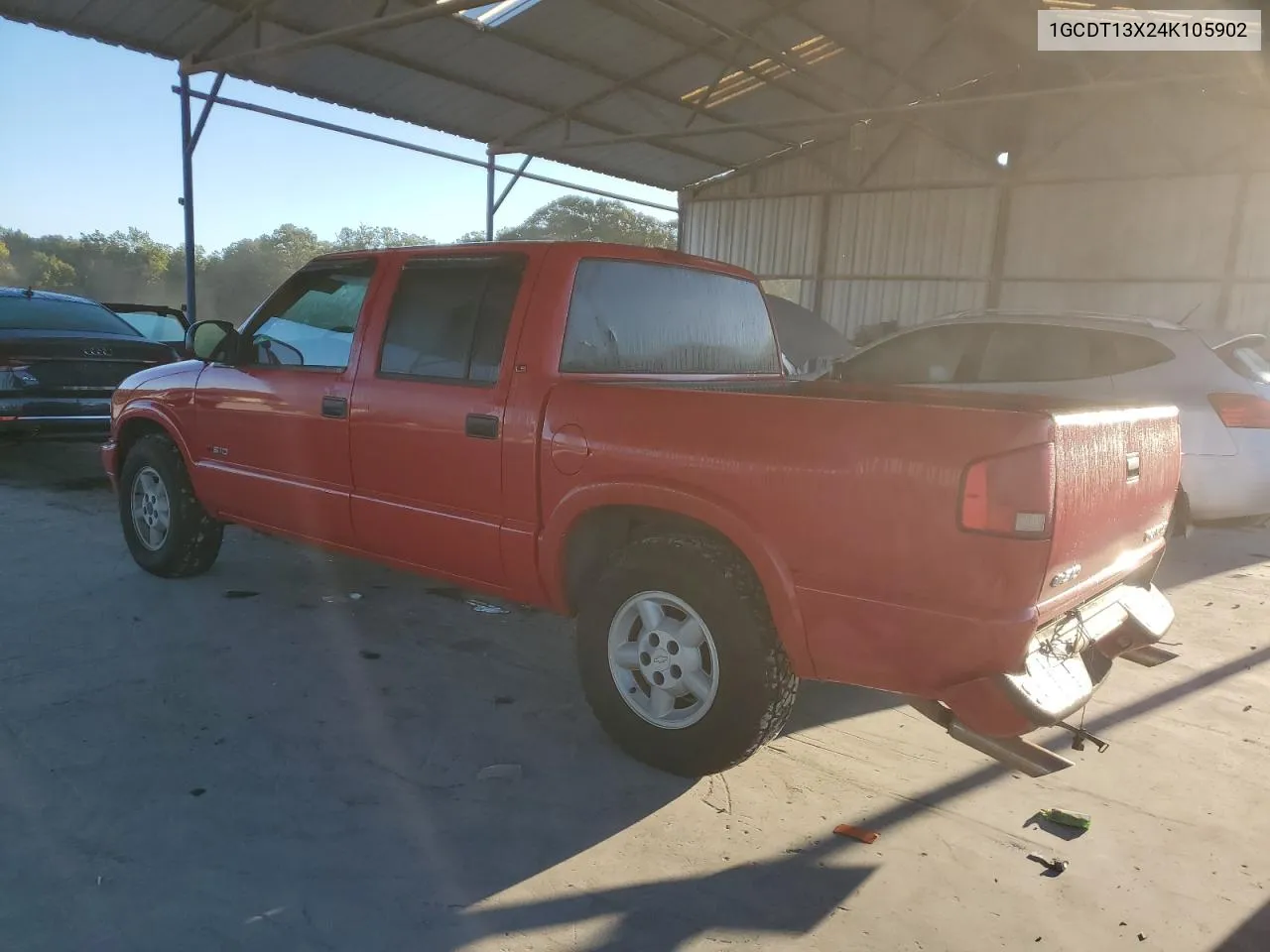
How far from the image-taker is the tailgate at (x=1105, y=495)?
2203mm

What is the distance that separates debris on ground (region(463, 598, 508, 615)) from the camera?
4.58 m

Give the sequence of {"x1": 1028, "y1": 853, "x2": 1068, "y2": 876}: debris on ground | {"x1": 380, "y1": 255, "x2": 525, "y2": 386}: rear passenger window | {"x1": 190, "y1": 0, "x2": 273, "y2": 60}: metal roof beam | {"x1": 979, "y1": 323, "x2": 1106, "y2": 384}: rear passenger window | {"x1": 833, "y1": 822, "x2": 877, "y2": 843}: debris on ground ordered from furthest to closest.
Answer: {"x1": 190, "y1": 0, "x2": 273, "y2": 60}: metal roof beam < {"x1": 979, "y1": 323, "x2": 1106, "y2": 384}: rear passenger window < {"x1": 380, "y1": 255, "x2": 525, "y2": 386}: rear passenger window < {"x1": 833, "y1": 822, "x2": 877, "y2": 843}: debris on ground < {"x1": 1028, "y1": 853, "x2": 1068, "y2": 876}: debris on ground

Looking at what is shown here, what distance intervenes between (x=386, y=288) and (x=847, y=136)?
17733mm

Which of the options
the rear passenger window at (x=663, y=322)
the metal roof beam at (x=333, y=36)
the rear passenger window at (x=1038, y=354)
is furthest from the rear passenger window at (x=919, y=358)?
the metal roof beam at (x=333, y=36)

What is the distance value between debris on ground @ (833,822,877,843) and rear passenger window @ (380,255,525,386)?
1.98 metres

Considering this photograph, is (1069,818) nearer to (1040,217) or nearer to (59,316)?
(59,316)

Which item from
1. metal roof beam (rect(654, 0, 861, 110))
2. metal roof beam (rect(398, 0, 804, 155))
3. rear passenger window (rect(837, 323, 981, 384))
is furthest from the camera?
metal roof beam (rect(398, 0, 804, 155))

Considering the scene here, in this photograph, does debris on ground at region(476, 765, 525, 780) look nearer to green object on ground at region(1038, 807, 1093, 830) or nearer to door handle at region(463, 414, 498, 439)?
door handle at region(463, 414, 498, 439)

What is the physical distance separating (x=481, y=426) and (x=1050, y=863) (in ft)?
7.77

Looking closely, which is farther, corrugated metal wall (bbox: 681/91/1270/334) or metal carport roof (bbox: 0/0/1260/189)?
corrugated metal wall (bbox: 681/91/1270/334)

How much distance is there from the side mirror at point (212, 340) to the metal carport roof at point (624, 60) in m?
6.39

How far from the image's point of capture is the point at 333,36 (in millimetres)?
10438

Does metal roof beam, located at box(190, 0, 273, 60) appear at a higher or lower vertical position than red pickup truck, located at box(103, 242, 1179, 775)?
higher

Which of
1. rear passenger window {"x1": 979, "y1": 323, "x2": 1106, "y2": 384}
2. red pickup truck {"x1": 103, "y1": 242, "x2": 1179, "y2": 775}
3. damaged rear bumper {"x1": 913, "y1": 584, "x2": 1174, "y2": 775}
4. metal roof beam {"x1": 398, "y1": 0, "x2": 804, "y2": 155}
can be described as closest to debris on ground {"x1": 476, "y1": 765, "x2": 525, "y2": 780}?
red pickup truck {"x1": 103, "y1": 242, "x2": 1179, "y2": 775}
